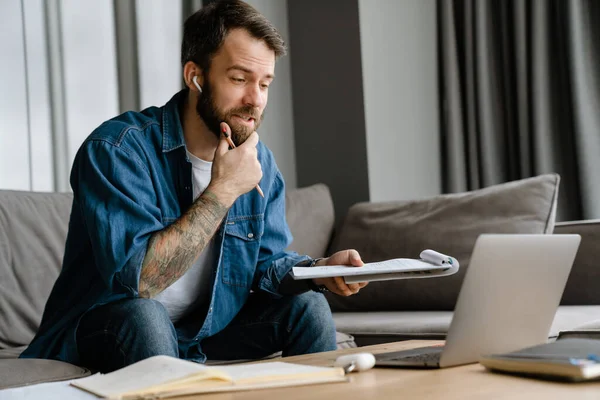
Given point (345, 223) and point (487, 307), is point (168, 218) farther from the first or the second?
point (345, 223)

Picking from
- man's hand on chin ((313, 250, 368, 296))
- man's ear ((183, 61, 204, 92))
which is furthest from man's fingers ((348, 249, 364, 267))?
man's ear ((183, 61, 204, 92))

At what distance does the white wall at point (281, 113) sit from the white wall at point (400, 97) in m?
0.44

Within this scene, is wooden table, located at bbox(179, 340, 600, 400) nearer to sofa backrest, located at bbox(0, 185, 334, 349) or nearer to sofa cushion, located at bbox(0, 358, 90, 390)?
sofa cushion, located at bbox(0, 358, 90, 390)

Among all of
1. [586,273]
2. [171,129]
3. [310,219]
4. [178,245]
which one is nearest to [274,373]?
[178,245]

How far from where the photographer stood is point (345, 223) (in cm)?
292

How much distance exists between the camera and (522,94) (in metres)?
3.27

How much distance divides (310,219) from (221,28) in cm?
117

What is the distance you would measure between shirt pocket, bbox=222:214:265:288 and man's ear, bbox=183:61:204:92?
14.1 inches

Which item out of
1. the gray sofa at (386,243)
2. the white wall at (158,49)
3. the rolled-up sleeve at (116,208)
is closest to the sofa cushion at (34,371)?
the rolled-up sleeve at (116,208)

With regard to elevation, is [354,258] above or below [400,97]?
below

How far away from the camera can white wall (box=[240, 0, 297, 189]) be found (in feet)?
11.5

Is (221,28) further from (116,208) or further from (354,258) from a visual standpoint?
(354,258)

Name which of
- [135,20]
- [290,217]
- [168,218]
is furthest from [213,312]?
[135,20]

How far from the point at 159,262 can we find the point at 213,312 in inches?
10.7
